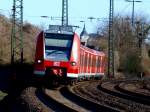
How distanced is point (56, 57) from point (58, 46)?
706 millimetres

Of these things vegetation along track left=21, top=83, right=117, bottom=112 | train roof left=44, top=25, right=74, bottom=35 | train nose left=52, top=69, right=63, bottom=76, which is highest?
train roof left=44, top=25, right=74, bottom=35

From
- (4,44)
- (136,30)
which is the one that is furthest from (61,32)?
(136,30)

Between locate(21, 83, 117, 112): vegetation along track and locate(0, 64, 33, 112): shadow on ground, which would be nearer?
locate(21, 83, 117, 112): vegetation along track

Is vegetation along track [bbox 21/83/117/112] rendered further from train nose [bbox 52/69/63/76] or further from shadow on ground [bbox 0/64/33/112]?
train nose [bbox 52/69/63/76]

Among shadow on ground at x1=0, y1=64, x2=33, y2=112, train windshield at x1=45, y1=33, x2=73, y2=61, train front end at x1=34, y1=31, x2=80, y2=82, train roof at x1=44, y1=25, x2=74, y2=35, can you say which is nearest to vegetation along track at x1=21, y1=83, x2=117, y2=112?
shadow on ground at x1=0, y1=64, x2=33, y2=112

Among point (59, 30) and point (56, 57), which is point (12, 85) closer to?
point (59, 30)

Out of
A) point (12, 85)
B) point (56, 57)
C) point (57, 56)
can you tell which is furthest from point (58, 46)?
point (12, 85)

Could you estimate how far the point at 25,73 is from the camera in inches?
1710

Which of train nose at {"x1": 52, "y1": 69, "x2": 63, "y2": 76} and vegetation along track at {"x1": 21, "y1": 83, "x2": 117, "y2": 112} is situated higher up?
train nose at {"x1": 52, "y1": 69, "x2": 63, "y2": 76}

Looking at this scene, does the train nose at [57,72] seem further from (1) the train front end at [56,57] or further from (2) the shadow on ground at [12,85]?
(2) the shadow on ground at [12,85]

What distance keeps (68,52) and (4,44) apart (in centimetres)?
3861

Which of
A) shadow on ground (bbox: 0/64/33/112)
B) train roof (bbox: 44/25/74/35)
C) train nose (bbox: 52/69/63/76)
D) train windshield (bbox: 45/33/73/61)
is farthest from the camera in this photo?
train roof (bbox: 44/25/74/35)

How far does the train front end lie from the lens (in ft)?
99.6

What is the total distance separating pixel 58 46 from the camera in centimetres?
3086
